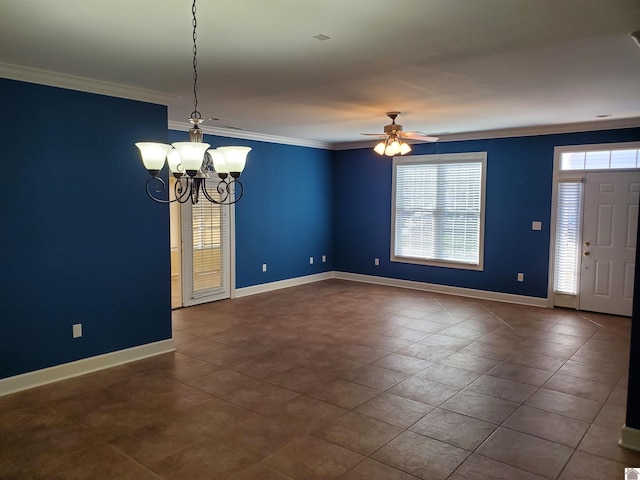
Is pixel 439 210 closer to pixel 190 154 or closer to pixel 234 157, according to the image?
pixel 234 157

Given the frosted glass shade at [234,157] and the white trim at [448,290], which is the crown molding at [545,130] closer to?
the white trim at [448,290]

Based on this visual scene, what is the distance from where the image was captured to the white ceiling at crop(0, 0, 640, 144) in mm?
2526

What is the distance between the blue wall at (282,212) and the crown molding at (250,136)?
0.26 feet

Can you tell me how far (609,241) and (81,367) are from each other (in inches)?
262

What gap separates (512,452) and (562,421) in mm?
689

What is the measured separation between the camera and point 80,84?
409 centimetres

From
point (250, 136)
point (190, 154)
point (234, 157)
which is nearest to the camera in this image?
point (190, 154)

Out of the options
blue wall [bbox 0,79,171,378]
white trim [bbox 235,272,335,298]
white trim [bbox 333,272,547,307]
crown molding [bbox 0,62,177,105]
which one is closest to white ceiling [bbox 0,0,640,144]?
crown molding [bbox 0,62,177,105]

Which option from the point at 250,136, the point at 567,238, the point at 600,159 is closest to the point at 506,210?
the point at 567,238

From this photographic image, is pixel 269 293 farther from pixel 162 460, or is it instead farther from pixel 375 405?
pixel 162 460

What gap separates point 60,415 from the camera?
11.3 feet

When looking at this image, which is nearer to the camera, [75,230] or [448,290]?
[75,230]

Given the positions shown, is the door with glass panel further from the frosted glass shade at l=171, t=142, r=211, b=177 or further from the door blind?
the frosted glass shade at l=171, t=142, r=211, b=177

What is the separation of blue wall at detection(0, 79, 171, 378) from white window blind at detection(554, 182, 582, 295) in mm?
5469
